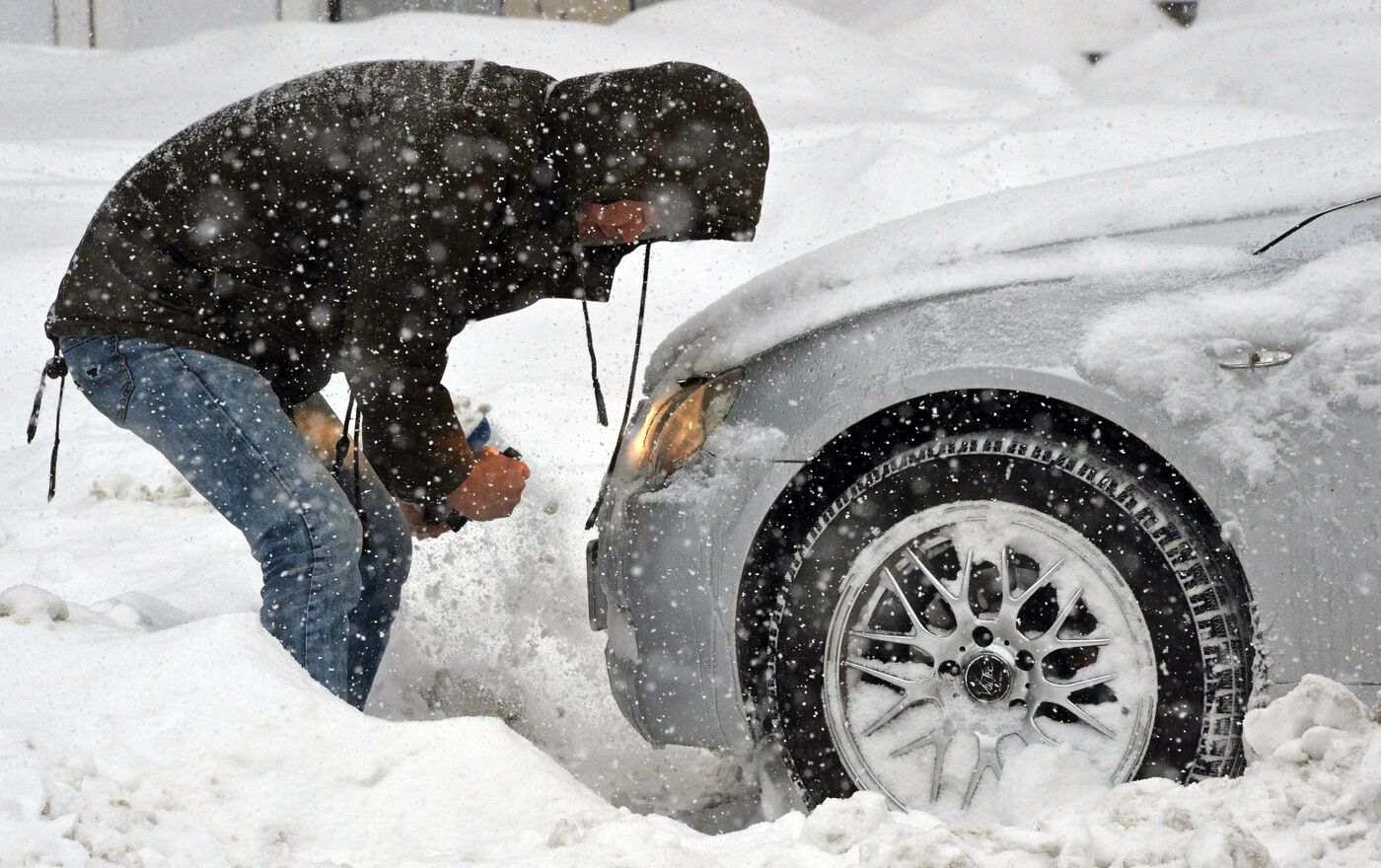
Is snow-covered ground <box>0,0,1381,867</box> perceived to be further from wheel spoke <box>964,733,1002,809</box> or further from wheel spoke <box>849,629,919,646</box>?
wheel spoke <box>849,629,919,646</box>

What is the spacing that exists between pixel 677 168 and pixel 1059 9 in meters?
15.1

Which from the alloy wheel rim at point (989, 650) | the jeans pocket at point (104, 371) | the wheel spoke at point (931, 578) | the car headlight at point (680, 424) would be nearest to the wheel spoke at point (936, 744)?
the alloy wheel rim at point (989, 650)

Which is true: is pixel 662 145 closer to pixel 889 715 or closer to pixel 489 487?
pixel 489 487

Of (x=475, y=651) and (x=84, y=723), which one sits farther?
(x=475, y=651)

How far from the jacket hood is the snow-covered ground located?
0.67 meters

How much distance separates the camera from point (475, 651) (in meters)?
3.55

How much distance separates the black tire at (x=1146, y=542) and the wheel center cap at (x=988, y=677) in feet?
0.92

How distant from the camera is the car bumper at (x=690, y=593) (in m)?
2.52

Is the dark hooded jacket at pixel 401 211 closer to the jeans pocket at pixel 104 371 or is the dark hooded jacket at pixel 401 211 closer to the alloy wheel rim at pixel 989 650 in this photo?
the jeans pocket at pixel 104 371

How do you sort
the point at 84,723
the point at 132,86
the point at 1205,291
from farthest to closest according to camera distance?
the point at 132,86 → the point at 1205,291 → the point at 84,723

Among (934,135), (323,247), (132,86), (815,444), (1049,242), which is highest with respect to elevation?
(1049,242)

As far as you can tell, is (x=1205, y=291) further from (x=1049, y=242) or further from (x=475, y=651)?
(x=475, y=651)

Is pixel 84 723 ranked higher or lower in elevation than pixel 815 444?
lower

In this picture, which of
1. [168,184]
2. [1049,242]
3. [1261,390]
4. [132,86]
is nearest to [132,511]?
[168,184]
